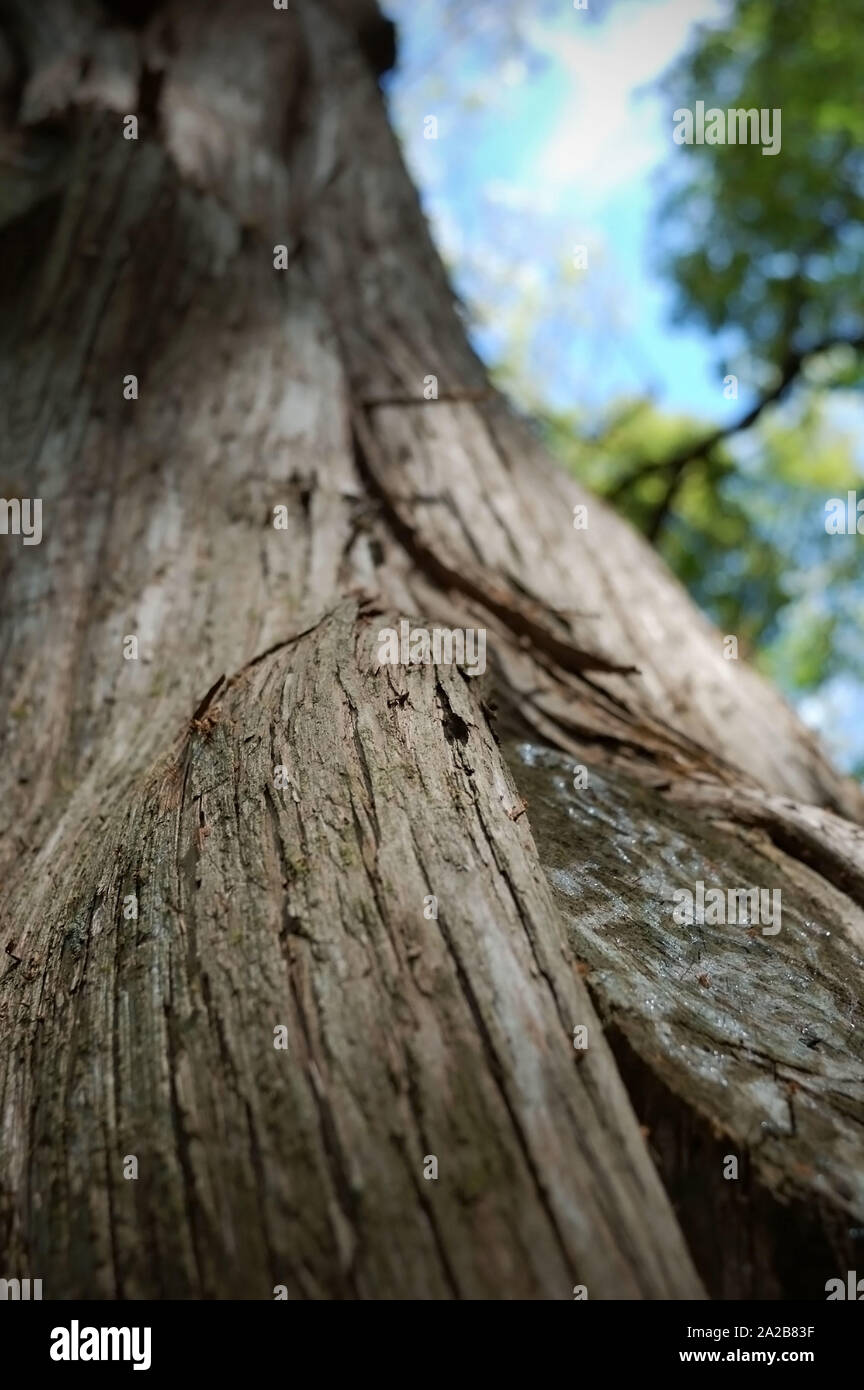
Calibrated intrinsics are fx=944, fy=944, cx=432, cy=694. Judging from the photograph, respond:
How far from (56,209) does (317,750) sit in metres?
2.53

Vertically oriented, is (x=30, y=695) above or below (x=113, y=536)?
below

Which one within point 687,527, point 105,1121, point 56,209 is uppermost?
point 687,527

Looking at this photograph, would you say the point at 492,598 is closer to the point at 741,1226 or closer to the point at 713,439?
the point at 741,1226

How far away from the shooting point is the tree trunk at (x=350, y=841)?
1.01m

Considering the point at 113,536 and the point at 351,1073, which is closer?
the point at 351,1073

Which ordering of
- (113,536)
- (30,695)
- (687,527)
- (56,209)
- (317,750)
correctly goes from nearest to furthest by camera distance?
(317,750) → (30,695) → (113,536) → (56,209) → (687,527)

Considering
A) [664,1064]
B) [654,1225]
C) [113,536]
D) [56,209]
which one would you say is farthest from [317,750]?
[56,209]

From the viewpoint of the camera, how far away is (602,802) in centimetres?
176

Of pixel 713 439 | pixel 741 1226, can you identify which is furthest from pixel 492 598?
pixel 713 439

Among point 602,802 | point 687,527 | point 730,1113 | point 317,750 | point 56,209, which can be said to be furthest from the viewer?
point 687,527

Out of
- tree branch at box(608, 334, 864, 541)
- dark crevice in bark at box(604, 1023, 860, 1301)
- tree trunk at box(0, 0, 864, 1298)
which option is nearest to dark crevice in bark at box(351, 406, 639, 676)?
tree trunk at box(0, 0, 864, 1298)

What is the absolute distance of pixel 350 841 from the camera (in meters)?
1.29

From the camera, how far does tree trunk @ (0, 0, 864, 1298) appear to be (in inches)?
39.7

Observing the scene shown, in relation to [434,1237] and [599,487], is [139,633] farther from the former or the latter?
[599,487]
